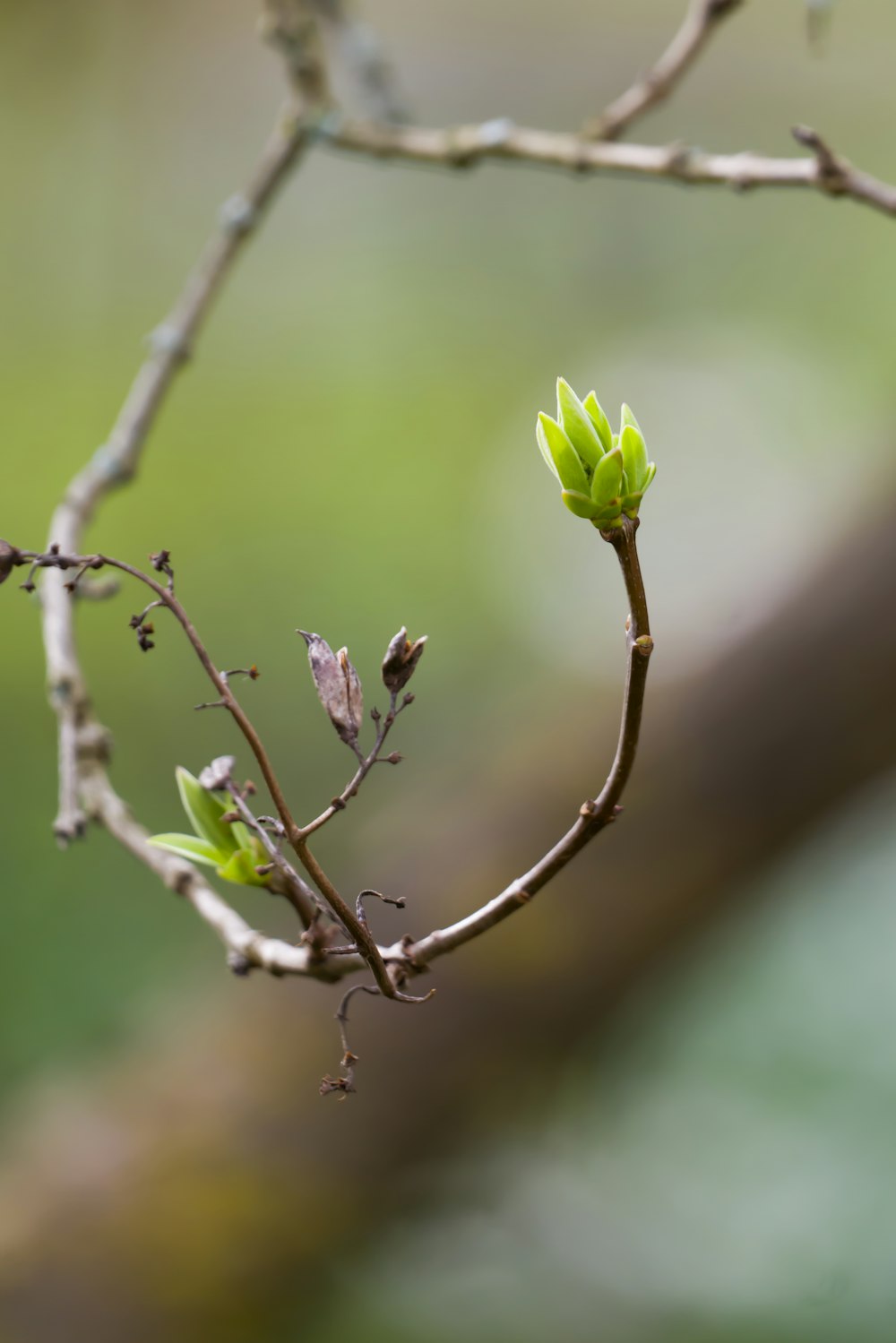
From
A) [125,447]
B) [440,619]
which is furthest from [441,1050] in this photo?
[440,619]

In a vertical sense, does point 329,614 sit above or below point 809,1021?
above

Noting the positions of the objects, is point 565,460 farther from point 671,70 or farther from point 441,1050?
point 441,1050

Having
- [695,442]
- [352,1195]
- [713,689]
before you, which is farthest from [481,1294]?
[695,442]

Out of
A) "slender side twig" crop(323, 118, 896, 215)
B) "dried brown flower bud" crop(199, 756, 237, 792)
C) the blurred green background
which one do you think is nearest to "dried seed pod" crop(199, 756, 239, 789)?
"dried brown flower bud" crop(199, 756, 237, 792)

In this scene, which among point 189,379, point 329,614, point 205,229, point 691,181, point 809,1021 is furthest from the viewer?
point 205,229

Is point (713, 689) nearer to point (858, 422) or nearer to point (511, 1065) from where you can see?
point (511, 1065)

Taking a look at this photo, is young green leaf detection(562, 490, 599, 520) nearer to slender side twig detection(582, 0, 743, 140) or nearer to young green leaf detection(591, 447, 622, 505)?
young green leaf detection(591, 447, 622, 505)

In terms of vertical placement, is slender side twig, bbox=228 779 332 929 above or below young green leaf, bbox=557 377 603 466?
below
